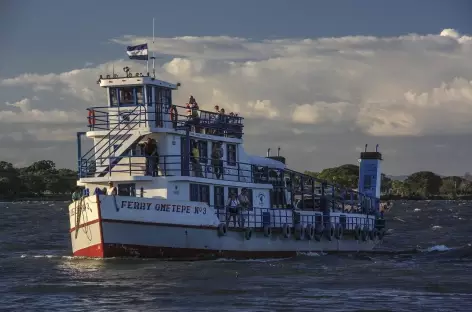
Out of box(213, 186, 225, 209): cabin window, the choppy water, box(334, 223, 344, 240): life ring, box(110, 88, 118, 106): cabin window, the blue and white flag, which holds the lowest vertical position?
the choppy water

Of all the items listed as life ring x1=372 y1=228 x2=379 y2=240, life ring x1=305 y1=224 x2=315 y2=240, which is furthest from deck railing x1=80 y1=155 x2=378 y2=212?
life ring x1=372 y1=228 x2=379 y2=240

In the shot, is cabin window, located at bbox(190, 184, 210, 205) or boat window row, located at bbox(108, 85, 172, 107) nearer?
cabin window, located at bbox(190, 184, 210, 205)

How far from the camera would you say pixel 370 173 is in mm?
55094

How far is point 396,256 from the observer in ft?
154

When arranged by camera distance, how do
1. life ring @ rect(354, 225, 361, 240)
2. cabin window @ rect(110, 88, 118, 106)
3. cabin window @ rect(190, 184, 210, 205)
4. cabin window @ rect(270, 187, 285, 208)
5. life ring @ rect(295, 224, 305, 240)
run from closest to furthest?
cabin window @ rect(190, 184, 210, 205)
cabin window @ rect(110, 88, 118, 106)
life ring @ rect(295, 224, 305, 240)
cabin window @ rect(270, 187, 285, 208)
life ring @ rect(354, 225, 361, 240)

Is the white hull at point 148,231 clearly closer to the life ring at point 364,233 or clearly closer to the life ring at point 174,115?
the life ring at point 174,115

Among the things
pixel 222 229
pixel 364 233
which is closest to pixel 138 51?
pixel 222 229

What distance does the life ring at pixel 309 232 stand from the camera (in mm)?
44531

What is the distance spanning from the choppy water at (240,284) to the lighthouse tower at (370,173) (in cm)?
907

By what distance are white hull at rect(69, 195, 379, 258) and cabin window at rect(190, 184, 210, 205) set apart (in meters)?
0.90

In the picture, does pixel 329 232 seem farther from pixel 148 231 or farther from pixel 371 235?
pixel 148 231

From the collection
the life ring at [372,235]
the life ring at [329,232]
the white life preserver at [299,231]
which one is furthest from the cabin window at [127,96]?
the life ring at [372,235]

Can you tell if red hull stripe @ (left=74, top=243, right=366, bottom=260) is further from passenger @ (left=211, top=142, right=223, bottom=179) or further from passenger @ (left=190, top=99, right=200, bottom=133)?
passenger @ (left=190, top=99, right=200, bottom=133)

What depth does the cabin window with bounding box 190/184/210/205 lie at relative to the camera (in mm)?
39406
